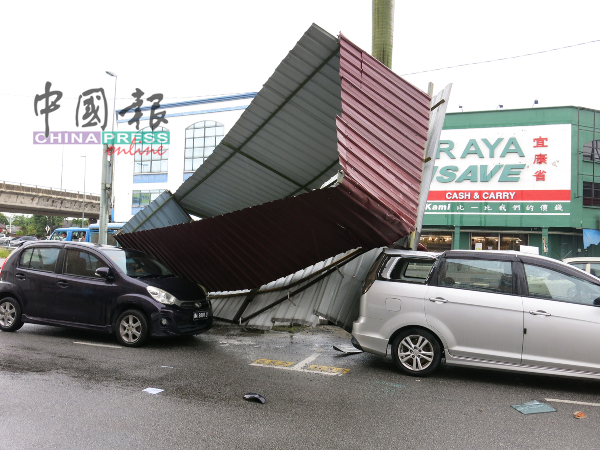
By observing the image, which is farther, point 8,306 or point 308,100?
point 308,100

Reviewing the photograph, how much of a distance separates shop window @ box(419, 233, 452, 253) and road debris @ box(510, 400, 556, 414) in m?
28.6

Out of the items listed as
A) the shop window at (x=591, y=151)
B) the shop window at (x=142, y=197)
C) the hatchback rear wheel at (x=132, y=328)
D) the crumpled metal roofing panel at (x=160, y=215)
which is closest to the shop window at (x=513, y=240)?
the shop window at (x=591, y=151)

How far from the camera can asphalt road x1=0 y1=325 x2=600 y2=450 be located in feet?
13.1

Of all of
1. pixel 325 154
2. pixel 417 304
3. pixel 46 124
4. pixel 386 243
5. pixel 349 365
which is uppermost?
pixel 46 124

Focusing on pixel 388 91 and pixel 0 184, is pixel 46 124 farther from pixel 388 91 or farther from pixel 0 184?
pixel 0 184

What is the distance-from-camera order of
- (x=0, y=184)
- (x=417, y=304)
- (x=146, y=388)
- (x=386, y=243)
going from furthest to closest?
1. (x=0, y=184)
2. (x=386, y=243)
3. (x=417, y=304)
4. (x=146, y=388)

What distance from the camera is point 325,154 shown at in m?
10.9

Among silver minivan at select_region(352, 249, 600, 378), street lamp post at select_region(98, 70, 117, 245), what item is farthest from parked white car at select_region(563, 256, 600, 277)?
street lamp post at select_region(98, 70, 117, 245)

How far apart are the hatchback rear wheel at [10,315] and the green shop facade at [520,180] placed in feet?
91.6

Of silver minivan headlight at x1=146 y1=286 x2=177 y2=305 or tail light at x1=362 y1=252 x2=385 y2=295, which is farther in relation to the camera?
silver minivan headlight at x1=146 y1=286 x2=177 y2=305

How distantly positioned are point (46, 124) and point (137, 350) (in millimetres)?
22172

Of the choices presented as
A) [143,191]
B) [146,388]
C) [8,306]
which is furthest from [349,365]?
[143,191]

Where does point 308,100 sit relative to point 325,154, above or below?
above

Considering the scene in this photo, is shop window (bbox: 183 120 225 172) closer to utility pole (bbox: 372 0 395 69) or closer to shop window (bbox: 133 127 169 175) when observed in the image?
shop window (bbox: 133 127 169 175)
